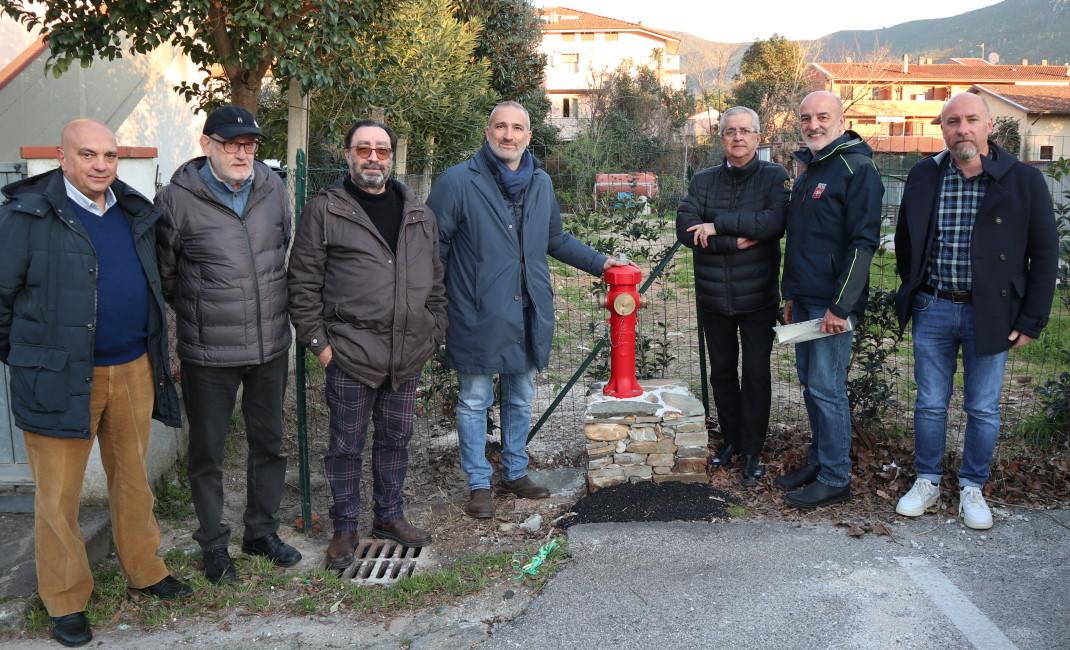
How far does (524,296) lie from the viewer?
4.64 metres

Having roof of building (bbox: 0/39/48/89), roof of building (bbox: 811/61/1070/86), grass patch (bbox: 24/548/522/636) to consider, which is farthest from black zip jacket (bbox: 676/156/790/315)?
roof of building (bbox: 811/61/1070/86)

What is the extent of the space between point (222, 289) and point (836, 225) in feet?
9.64

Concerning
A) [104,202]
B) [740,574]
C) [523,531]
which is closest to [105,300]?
[104,202]

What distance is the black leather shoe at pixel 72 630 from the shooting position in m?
3.56

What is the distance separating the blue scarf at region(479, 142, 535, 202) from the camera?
4496 millimetres

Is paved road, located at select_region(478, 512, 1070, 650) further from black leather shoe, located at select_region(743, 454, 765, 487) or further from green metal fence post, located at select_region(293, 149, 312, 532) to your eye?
green metal fence post, located at select_region(293, 149, 312, 532)

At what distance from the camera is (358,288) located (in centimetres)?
400

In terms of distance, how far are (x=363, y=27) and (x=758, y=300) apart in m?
3.60

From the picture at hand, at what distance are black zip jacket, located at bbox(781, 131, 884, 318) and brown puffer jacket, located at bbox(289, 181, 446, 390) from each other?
193 cm

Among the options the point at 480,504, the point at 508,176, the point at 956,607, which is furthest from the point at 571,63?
the point at 956,607

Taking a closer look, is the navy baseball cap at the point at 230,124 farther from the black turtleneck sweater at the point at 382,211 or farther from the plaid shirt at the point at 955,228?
the plaid shirt at the point at 955,228

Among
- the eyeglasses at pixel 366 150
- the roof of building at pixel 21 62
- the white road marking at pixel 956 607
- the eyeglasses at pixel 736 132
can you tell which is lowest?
the white road marking at pixel 956 607

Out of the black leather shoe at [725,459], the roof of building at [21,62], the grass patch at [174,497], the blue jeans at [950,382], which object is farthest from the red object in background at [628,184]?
the roof of building at [21,62]

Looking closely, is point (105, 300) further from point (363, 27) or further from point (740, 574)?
point (363, 27)
